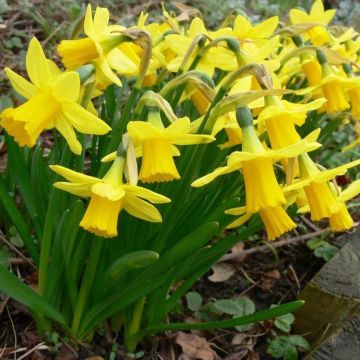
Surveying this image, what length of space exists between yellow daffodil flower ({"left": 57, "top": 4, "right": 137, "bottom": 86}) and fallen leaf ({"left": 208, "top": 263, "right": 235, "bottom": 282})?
3.21 feet

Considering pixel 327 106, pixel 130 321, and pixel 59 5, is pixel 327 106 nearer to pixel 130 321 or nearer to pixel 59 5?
pixel 130 321

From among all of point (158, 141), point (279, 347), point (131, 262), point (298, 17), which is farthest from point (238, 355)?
point (298, 17)

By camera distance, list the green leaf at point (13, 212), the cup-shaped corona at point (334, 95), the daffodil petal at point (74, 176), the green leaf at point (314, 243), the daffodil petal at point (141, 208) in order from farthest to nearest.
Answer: the green leaf at point (314, 243)
the cup-shaped corona at point (334, 95)
the green leaf at point (13, 212)
the daffodil petal at point (141, 208)
the daffodil petal at point (74, 176)

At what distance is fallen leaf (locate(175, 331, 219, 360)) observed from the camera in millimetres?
1765

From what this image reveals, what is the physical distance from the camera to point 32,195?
163cm

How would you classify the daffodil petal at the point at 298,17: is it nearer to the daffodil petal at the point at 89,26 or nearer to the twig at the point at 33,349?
the daffodil petal at the point at 89,26

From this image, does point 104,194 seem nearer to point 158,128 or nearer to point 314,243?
point 158,128

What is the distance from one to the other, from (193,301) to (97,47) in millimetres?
965

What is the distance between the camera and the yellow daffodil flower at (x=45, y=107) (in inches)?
47.7

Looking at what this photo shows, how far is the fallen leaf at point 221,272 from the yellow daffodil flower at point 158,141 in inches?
36.9

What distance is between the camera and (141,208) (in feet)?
4.19

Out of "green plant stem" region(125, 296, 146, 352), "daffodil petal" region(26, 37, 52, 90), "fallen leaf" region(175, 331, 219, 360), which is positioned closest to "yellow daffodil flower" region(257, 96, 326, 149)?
"daffodil petal" region(26, 37, 52, 90)

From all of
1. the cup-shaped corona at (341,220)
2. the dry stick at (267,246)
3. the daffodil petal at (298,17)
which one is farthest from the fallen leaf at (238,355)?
the daffodil petal at (298,17)

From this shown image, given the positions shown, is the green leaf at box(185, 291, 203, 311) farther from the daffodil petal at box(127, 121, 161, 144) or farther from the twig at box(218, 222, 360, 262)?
the daffodil petal at box(127, 121, 161, 144)
